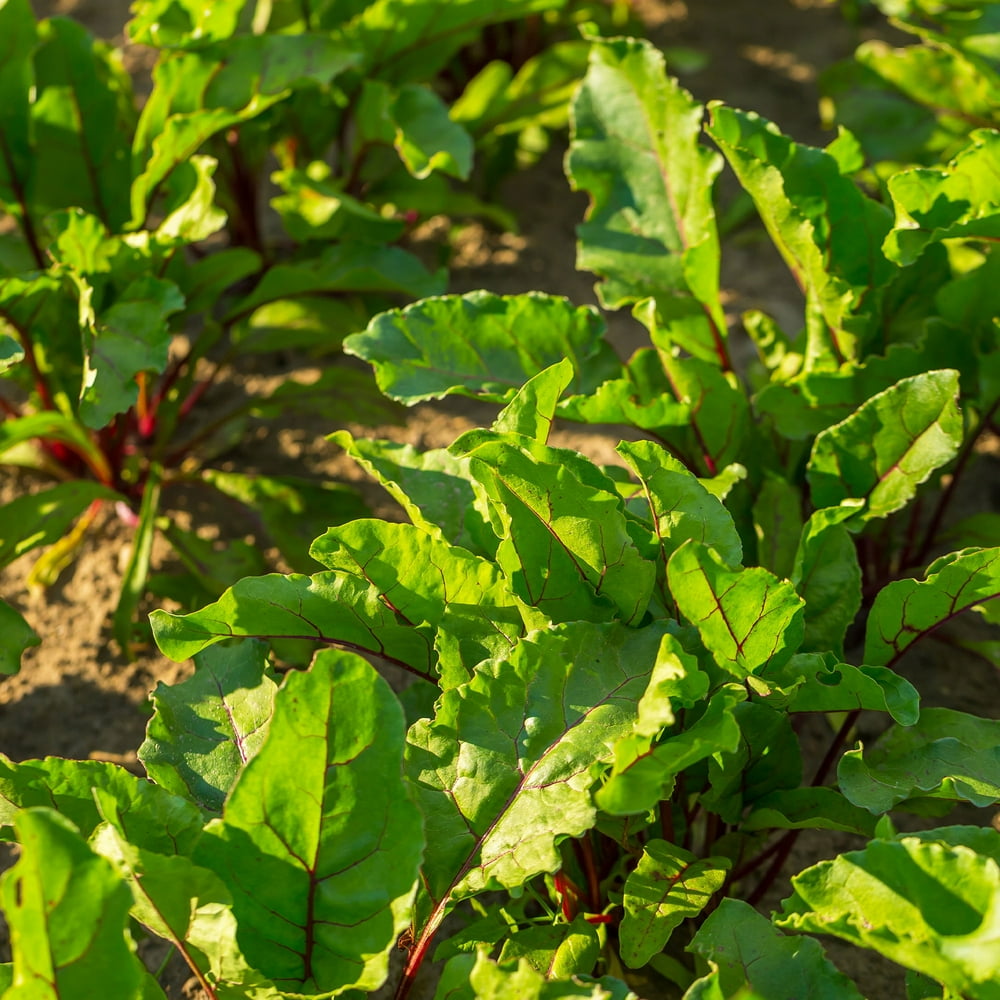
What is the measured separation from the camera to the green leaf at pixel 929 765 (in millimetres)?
1403

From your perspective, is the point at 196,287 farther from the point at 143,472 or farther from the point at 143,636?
the point at 143,636

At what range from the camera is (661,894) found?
57.0 inches

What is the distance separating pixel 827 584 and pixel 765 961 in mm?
527

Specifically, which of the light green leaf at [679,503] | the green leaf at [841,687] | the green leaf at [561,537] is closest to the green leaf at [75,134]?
the green leaf at [561,537]

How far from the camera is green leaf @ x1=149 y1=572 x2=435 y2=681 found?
4.91 ft

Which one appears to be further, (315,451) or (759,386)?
(315,451)

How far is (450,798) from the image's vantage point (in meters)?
1.42

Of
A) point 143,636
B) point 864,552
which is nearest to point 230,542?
point 143,636

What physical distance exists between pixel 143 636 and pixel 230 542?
26 cm

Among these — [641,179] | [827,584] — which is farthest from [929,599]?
[641,179]

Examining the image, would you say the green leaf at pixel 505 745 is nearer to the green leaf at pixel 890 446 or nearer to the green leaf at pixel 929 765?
the green leaf at pixel 929 765

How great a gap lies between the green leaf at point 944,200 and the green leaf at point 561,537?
603 mm

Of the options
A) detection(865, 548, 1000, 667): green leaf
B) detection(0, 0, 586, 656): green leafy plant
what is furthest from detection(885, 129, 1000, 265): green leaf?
detection(0, 0, 586, 656): green leafy plant

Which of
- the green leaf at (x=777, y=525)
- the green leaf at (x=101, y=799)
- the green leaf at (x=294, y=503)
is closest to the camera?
the green leaf at (x=101, y=799)
